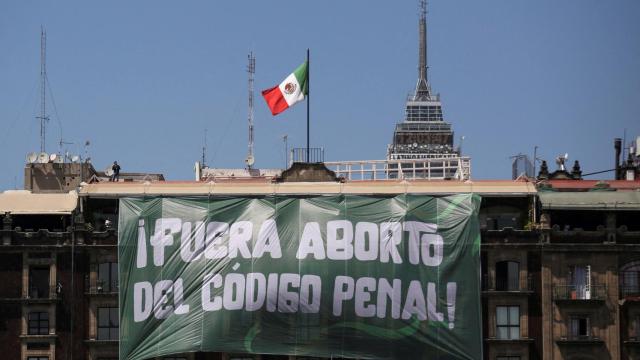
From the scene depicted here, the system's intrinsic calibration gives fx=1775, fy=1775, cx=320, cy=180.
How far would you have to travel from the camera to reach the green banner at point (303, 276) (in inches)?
5187

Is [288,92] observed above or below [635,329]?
above

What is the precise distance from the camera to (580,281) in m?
134

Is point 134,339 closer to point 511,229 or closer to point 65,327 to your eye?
point 65,327

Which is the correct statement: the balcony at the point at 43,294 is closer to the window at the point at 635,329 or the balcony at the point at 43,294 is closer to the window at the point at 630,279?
the window at the point at 630,279

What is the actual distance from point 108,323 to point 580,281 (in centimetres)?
3565

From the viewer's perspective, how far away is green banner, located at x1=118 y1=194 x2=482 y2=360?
13175cm

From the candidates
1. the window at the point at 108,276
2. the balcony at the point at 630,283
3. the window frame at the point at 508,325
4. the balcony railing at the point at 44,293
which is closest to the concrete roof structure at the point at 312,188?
the window at the point at 108,276

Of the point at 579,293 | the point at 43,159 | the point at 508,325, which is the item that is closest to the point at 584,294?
the point at 579,293

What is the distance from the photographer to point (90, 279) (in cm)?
13388

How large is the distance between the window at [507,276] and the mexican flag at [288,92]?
21.6 meters

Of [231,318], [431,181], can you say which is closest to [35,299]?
[231,318]

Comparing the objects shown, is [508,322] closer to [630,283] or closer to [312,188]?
[630,283]

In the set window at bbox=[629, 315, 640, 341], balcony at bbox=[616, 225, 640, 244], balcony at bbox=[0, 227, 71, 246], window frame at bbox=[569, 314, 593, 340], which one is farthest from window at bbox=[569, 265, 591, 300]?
balcony at bbox=[0, 227, 71, 246]

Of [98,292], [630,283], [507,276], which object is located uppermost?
[507,276]
